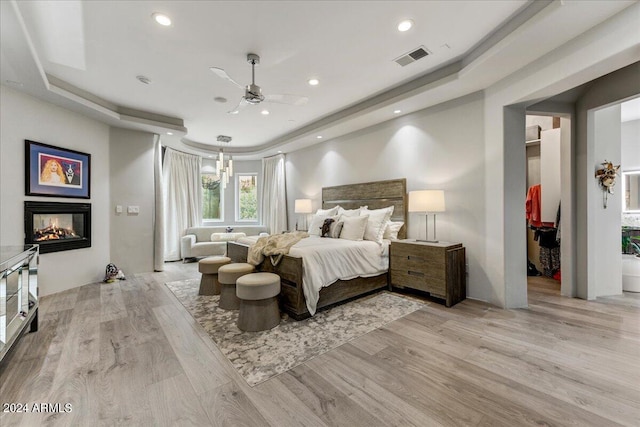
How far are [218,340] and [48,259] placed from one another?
3.39 metres

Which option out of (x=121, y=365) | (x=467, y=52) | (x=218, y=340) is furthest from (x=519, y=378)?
(x=467, y=52)

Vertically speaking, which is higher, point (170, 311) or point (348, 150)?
point (348, 150)

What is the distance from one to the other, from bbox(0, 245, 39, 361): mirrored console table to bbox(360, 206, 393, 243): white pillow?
11.9 ft

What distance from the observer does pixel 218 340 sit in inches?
93.6

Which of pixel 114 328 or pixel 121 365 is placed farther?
pixel 114 328

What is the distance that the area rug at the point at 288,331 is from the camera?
6.69ft

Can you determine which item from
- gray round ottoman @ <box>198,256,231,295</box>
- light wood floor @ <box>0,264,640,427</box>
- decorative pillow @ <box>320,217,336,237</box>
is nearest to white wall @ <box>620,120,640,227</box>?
light wood floor @ <box>0,264,640,427</box>

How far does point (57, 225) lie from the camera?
398 centimetres

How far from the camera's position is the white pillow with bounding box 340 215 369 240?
3.89 metres

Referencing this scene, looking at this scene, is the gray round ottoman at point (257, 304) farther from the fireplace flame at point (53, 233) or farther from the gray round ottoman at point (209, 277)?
the fireplace flame at point (53, 233)

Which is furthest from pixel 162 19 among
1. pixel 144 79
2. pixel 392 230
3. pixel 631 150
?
pixel 631 150

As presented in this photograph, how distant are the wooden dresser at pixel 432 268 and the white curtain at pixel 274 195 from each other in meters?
3.84

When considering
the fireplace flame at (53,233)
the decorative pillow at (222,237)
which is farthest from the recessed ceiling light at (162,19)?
the decorative pillow at (222,237)

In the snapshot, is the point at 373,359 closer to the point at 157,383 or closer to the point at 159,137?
the point at 157,383
